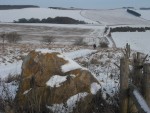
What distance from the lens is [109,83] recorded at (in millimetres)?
6496

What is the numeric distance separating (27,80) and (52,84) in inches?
18.8

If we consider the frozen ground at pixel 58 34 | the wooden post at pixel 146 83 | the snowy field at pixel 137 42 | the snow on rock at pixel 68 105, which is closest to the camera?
the wooden post at pixel 146 83

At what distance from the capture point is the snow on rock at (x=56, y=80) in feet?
18.5

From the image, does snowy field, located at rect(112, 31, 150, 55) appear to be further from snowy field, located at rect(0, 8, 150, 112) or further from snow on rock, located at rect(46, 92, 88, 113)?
snow on rock, located at rect(46, 92, 88, 113)

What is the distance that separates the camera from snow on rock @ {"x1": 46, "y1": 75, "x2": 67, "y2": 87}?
5625 mm

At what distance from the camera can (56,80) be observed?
5672 millimetres

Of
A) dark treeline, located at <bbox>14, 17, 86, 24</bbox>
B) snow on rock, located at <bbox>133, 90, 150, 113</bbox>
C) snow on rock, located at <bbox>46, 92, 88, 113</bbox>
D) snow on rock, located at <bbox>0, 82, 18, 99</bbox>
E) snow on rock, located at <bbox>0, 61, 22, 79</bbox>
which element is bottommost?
dark treeline, located at <bbox>14, 17, 86, 24</bbox>

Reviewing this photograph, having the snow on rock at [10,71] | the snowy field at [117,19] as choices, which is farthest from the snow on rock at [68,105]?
the snowy field at [117,19]

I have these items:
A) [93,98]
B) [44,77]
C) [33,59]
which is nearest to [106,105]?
[93,98]

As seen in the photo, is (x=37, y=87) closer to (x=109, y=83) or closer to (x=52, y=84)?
(x=52, y=84)

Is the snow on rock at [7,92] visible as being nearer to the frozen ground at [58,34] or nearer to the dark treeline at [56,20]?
the frozen ground at [58,34]

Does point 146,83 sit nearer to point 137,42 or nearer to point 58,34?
point 137,42

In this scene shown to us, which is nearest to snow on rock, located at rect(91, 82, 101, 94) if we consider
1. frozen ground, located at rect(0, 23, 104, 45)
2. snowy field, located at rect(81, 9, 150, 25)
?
frozen ground, located at rect(0, 23, 104, 45)

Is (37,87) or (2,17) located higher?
(37,87)
